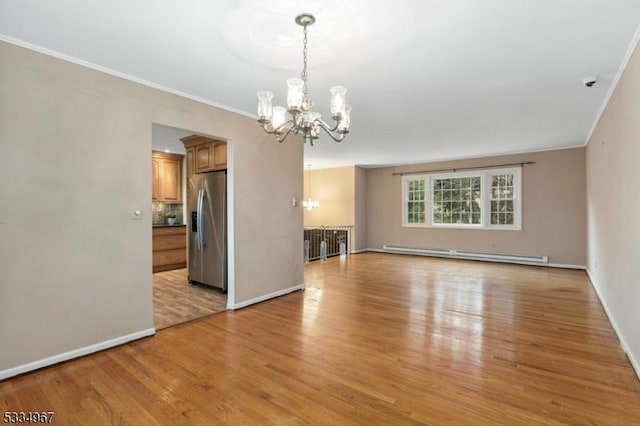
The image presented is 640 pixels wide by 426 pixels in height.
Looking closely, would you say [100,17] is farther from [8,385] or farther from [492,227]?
[492,227]

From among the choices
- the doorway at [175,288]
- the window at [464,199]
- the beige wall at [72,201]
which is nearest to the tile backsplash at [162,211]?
the doorway at [175,288]

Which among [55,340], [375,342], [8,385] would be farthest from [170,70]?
[375,342]

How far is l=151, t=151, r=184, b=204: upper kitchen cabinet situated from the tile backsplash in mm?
239

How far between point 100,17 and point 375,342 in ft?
10.9

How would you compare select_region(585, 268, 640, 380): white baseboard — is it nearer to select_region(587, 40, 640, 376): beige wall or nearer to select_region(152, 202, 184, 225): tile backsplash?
select_region(587, 40, 640, 376): beige wall

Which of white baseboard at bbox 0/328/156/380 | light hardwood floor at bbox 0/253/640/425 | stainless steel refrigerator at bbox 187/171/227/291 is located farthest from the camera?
stainless steel refrigerator at bbox 187/171/227/291

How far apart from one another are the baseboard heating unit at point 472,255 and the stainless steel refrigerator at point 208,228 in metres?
5.42

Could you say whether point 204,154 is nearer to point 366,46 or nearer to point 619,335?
point 366,46

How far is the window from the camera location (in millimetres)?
7355

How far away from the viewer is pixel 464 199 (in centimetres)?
793

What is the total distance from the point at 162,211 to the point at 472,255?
724 cm

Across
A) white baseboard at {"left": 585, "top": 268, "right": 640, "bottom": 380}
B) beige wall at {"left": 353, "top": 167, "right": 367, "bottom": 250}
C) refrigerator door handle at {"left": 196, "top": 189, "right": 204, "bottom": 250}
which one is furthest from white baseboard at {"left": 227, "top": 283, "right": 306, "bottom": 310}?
beige wall at {"left": 353, "top": 167, "right": 367, "bottom": 250}

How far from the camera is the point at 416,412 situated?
1985mm

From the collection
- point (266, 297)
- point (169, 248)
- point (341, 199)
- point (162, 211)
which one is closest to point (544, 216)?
point (341, 199)
